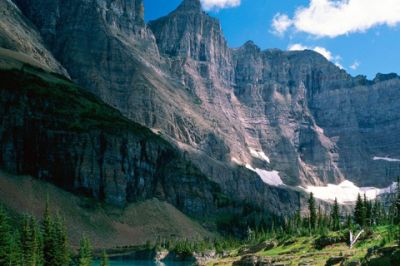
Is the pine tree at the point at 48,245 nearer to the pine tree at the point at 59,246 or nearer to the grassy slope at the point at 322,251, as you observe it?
the pine tree at the point at 59,246

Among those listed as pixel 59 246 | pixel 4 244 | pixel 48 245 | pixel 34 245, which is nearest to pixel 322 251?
pixel 59 246

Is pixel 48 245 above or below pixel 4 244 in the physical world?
below

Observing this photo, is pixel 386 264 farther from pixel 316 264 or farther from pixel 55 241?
pixel 55 241

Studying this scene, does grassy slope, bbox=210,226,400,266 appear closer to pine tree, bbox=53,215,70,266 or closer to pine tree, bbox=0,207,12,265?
pine tree, bbox=53,215,70,266

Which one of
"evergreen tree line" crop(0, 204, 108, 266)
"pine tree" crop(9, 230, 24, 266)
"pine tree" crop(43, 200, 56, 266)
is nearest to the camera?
"pine tree" crop(9, 230, 24, 266)

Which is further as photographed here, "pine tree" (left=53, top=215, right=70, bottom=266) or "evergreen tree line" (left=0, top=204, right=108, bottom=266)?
"pine tree" (left=53, top=215, right=70, bottom=266)

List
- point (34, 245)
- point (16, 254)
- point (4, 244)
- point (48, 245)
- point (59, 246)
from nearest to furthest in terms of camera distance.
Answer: point (4, 244) → point (16, 254) → point (34, 245) → point (48, 245) → point (59, 246)

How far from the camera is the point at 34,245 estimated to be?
260 ft

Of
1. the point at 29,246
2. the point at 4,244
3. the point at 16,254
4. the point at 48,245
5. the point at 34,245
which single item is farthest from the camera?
the point at 48,245

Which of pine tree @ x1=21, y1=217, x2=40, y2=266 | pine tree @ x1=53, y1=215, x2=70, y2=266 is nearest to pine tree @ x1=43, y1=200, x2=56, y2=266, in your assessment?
pine tree @ x1=53, y1=215, x2=70, y2=266

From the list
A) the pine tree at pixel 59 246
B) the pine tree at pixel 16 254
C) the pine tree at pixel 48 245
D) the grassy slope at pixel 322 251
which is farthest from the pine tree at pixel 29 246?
the grassy slope at pixel 322 251

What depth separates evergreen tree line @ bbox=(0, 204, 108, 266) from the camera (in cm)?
7412

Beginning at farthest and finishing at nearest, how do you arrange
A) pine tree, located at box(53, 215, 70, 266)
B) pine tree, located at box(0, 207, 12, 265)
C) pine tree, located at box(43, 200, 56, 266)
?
pine tree, located at box(53, 215, 70, 266) → pine tree, located at box(43, 200, 56, 266) → pine tree, located at box(0, 207, 12, 265)

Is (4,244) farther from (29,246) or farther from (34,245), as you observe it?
(34,245)
